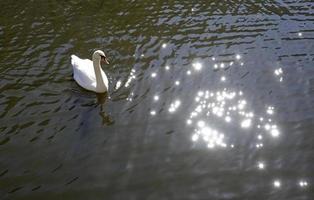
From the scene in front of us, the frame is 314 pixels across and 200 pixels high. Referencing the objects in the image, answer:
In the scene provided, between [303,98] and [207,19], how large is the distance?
7.04m

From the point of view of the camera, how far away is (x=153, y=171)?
1156cm

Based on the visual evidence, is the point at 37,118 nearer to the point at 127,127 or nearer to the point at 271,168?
the point at 127,127

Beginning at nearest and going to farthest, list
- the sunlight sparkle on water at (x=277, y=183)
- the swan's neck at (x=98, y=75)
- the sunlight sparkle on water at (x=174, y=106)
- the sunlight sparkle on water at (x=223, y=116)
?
the sunlight sparkle on water at (x=277, y=183) < the sunlight sparkle on water at (x=223, y=116) < the sunlight sparkle on water at (x=174, y=106) < the swan's neck at (x=98, y=75)

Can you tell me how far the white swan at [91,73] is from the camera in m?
14.8

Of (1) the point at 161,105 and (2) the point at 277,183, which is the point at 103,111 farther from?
(2) the point at 277,183

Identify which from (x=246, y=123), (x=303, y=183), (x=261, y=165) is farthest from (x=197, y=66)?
(x=303, y=183)

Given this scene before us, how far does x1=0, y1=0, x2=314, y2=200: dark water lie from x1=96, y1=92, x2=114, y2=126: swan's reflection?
6 cm

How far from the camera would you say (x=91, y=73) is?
50.6 ft

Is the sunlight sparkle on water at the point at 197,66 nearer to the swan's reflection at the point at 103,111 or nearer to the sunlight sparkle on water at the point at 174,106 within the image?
the sunlight sparkle on water at the point at 174,106

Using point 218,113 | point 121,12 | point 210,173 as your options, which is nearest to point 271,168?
point 210,173

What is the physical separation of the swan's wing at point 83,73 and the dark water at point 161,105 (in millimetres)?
314

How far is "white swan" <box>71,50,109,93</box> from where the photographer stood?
1475 cm

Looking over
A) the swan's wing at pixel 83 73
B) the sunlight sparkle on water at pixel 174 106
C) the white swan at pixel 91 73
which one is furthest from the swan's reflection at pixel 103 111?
the sunlight sparkle on water at pixel 174 106

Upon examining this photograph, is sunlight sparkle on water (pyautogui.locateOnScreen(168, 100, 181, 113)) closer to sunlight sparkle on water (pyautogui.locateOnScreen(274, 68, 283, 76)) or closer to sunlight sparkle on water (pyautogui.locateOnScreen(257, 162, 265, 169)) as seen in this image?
sunlight sparkle on water (pyautogui.locateOnScreen(257, 162, 265, 169))
